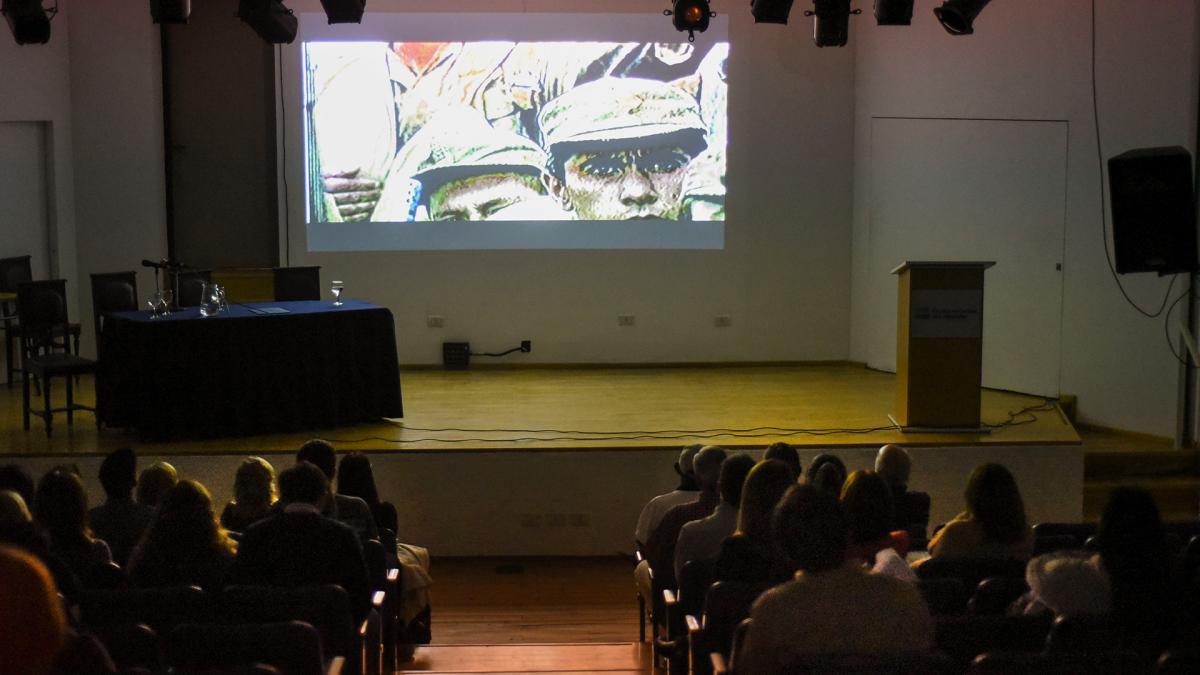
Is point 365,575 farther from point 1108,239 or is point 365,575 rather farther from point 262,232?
point 262,232

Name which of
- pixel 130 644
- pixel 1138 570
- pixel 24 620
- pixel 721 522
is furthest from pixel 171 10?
pixel 1138 570

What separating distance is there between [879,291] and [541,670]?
664cm

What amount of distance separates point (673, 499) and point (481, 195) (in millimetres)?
5771

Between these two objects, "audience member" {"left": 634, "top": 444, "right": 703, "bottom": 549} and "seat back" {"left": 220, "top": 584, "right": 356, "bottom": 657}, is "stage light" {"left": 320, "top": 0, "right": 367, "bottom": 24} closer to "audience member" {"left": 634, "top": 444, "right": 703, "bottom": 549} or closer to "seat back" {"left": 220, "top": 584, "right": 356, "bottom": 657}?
"audience member" {"left": 634, "top": 444, "right": 703, "bottom": 549}

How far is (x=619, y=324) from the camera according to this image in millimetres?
10969

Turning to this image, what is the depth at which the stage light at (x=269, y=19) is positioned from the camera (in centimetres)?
856

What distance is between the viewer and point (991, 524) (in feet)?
13.1

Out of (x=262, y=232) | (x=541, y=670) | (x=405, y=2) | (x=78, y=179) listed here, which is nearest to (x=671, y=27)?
(x=405, y=2)

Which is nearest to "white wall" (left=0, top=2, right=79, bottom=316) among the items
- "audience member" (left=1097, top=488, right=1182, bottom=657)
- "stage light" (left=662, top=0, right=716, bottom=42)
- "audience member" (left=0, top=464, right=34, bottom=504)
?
"stage light" (left=662, top=0, right=716, bottom=42)

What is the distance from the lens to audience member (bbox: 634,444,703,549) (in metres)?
5.31

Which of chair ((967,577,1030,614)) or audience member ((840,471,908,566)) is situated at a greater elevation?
audience member ((840,471,908,566))

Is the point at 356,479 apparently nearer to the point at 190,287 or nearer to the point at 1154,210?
the point at 190,287

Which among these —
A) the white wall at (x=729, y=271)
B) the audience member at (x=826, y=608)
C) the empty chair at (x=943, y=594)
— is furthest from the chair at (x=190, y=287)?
the audience member at (x=826, y=608)

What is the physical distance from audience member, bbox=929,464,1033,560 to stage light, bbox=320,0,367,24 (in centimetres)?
598
